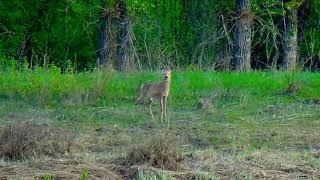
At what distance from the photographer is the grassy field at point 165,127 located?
35.0 feet

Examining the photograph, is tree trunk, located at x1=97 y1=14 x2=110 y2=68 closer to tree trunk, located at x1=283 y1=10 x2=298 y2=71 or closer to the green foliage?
tree trunk, located at x1=283 y1=10 x2=298 y2=71

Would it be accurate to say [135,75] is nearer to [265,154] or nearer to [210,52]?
[265,154]

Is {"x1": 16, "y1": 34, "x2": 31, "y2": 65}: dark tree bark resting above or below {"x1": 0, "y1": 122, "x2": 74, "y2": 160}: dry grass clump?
above

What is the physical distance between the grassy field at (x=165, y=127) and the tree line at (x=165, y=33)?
6.18 metres

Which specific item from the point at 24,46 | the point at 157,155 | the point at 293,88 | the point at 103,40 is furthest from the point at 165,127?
the point at 24,46

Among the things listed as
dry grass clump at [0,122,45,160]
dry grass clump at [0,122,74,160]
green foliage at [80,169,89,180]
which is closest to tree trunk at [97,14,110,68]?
dry grass clump at [0,122,74,160]

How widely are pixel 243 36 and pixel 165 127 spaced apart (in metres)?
14.4

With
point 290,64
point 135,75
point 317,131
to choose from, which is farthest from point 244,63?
point 317,131

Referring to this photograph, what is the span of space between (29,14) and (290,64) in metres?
15.1

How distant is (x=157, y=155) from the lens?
10.8m

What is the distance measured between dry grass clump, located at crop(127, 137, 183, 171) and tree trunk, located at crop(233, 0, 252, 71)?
1805 cm

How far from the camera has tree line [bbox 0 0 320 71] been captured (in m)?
28.9

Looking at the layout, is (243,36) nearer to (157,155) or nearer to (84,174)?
(157,155)

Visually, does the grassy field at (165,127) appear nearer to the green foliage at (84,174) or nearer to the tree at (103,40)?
the green foliage at (84,174)
